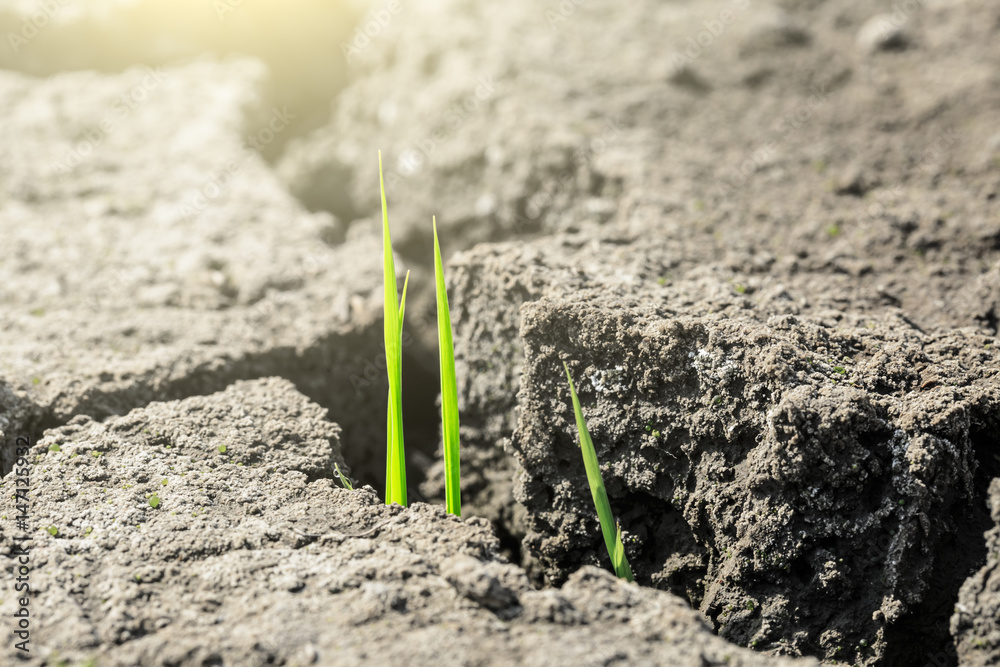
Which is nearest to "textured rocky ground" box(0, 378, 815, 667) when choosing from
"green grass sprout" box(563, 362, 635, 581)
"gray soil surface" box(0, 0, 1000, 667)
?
"gray soil surface" box(0, 0, 1000, 667)

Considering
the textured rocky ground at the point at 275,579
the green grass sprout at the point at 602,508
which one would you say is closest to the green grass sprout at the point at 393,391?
the textured rocky ground at the point at 275,579

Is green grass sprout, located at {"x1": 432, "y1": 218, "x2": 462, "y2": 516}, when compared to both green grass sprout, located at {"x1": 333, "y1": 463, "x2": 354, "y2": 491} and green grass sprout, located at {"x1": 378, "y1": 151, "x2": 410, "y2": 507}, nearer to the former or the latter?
green grass sprout, located at {"x1": 378, "y1": 151, "x2": 410, "y2": 507}

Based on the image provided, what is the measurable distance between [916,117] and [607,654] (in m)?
2.69

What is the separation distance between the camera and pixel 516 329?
1991 mm

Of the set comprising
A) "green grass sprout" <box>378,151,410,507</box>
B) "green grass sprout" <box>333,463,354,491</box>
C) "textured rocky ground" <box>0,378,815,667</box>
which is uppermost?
"green grass sprout" <box>378,151,410,507</box>

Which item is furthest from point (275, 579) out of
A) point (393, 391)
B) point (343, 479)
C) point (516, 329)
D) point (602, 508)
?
point (516, 329)

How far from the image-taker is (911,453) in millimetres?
1410

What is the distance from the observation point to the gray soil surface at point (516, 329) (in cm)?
133

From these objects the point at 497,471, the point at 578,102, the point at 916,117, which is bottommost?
the point at 497,471

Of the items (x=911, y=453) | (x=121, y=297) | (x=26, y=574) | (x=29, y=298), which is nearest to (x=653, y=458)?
(x=911, y=453)

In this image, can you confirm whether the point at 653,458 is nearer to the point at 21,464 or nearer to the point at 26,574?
the point at 26,574

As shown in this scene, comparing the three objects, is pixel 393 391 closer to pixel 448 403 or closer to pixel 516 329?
pixel 448 403

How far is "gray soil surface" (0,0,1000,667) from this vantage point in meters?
1.33

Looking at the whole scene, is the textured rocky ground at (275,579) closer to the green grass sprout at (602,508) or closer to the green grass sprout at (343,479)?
the green grass sprout at (343,479)
